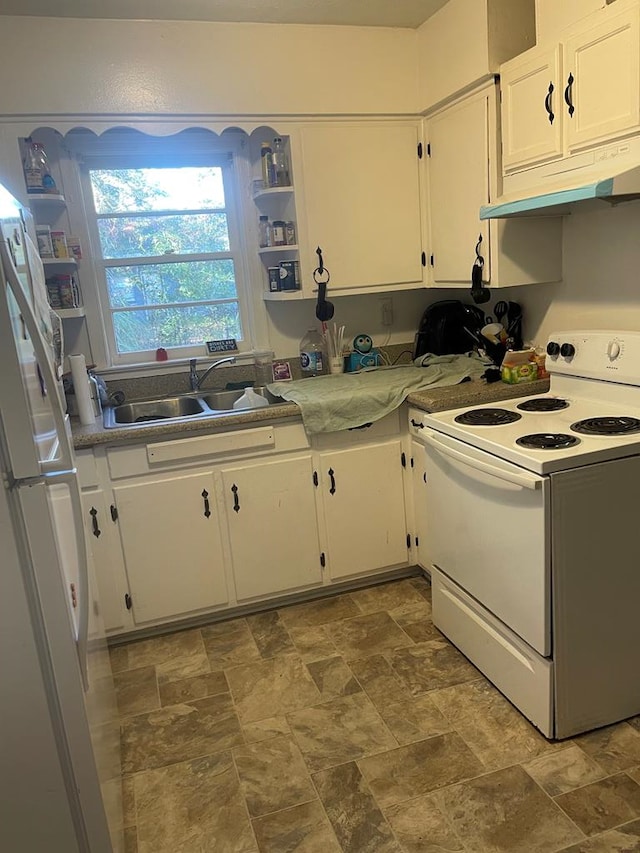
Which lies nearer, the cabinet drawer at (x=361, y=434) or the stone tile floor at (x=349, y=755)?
the stone tile floor at (x=349, y=755)

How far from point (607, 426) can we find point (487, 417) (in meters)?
0.41

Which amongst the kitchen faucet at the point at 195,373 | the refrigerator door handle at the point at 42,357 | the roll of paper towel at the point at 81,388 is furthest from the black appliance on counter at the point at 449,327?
the refrigerator door handle at the point at 42,357

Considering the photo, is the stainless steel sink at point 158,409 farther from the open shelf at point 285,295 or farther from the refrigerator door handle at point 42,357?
the refrigerator door handle at point 42,357

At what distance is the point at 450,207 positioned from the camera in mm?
2885

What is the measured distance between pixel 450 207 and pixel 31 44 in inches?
71.0

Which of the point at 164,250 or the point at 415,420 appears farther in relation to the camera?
the point at 164,250

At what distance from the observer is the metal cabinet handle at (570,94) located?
2.12 metres

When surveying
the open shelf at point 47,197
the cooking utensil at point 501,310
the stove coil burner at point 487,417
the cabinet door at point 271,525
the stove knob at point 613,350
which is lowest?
the cabinet door at point 271,525

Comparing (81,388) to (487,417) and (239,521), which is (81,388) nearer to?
(239,521)

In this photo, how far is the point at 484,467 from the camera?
2002mm

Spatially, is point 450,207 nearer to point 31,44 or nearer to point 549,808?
point 31,44

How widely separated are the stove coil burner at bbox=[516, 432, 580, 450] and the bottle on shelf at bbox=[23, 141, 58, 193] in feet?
7.00

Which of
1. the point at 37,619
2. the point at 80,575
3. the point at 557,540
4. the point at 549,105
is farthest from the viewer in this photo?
the point at 549,105

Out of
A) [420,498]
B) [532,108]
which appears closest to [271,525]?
[420,498]
